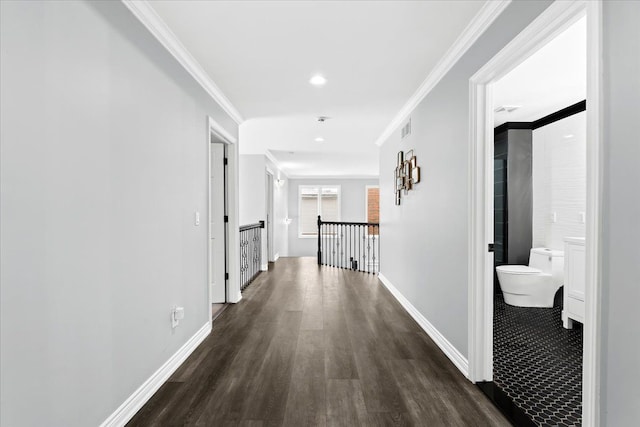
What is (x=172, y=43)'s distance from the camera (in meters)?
2.42

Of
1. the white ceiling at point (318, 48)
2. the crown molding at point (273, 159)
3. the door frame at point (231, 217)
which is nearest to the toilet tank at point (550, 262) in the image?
the white ceiling at point (318, 48)

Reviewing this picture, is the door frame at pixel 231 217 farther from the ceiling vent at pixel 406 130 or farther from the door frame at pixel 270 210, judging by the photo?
the door frame at pixel 270 210

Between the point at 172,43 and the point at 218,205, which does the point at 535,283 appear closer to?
the point at 218,205

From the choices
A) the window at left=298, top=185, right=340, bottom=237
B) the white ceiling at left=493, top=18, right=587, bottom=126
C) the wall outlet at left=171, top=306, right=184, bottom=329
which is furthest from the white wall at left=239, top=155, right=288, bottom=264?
the wall outlet at left=171, top=306, right=184, bottom=329

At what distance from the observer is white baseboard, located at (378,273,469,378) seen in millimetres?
2463

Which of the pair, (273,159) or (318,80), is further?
(273,159)

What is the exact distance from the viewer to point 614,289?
1.24m

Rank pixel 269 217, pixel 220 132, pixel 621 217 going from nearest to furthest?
pixel 621 217 < pixel 220 132 < pixel 269 217

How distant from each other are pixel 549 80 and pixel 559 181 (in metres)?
1.64

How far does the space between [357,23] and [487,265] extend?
1829mm

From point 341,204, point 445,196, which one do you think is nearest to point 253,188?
point 341,204

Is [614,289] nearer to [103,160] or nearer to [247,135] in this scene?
[103,160]

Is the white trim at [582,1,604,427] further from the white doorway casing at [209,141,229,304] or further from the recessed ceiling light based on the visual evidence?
the white doorway casing at [209,141,229,304]

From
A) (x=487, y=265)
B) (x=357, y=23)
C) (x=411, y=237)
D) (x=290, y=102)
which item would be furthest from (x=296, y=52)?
(x=411, y=237)
